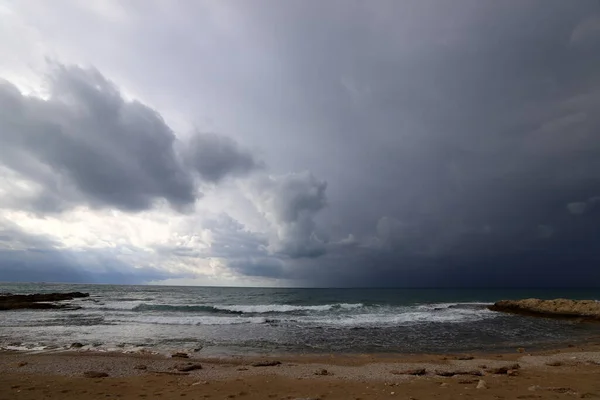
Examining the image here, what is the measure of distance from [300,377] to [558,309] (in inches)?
1414

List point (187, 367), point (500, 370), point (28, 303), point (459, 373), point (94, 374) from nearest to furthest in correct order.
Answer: point (459, 373), point (500, 370), point (94, 374), point (187, 367), point (28, 303)

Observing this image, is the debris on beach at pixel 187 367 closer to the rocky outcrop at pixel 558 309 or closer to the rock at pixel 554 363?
the rock at pixel 554 363

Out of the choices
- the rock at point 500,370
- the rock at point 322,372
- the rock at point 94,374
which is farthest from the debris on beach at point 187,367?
the rock at point 500,370

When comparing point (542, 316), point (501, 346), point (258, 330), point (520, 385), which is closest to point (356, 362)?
point (520, 385)

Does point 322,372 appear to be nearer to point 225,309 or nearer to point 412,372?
point 412,372

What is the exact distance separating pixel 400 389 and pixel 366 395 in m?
1.11

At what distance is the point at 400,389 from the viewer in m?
8.38

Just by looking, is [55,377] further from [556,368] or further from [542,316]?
[542,316]

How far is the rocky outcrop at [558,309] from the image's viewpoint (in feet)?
104

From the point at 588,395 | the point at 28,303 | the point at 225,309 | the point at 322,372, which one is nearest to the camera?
the point at 588,395

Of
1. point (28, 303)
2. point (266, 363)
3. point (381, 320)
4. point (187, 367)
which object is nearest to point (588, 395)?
point (266, 363)

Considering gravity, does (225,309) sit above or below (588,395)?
below

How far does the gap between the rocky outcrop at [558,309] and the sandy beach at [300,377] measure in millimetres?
22754

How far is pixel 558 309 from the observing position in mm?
33812
